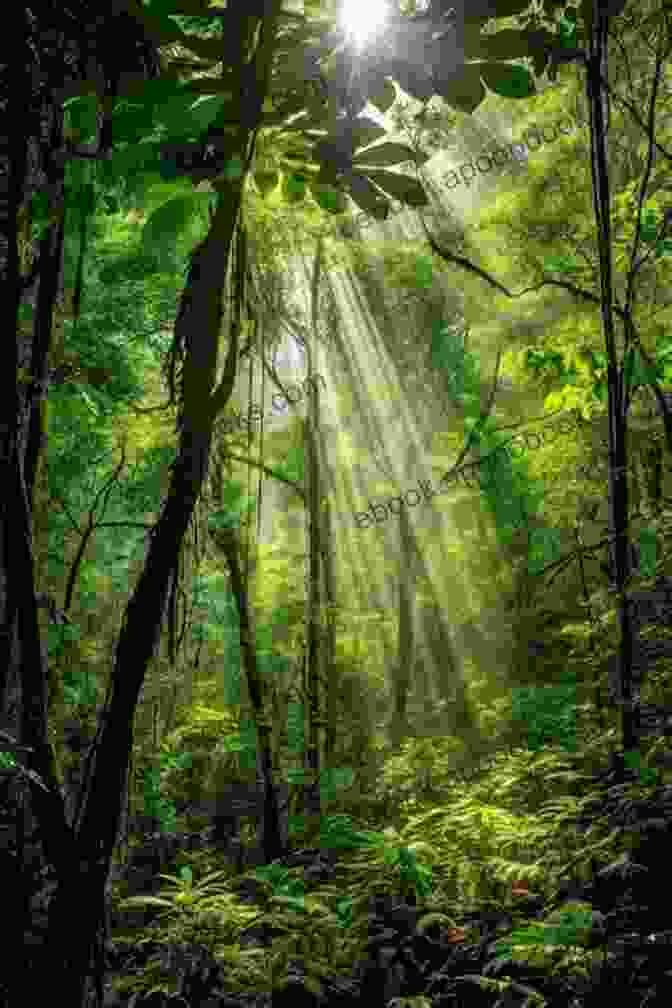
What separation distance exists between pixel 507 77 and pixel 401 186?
0.98 feet

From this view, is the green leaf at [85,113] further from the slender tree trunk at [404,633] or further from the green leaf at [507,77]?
the slender tree trunk at [404,633]

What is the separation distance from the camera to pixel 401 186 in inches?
64.2

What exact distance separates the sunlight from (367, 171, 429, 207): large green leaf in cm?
28

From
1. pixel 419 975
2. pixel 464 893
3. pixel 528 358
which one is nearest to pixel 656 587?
pixel 528 358

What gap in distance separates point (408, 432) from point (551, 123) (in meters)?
9.99

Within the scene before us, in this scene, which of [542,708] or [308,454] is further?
[308,454]

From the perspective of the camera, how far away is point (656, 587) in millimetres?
4191

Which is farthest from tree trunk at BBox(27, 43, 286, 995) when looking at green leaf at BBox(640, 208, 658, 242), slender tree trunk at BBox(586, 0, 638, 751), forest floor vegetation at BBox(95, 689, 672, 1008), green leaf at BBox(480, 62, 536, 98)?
green leaf at BBox(640, 208, 658, 242)

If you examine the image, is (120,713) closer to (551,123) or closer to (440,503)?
(551,123)

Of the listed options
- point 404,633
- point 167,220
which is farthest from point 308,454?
point 167,220

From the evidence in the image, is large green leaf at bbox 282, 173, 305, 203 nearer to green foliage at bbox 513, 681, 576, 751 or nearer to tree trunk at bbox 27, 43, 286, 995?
tree trunk at bbox 27, 43, 286, 995

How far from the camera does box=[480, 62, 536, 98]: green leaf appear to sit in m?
1.50

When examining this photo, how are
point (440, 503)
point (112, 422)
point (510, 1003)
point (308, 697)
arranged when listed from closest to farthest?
point (510, 1003), point (112, 422), point (308, 697), point (440, 503)

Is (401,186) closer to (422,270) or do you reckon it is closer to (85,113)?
(85,113)
